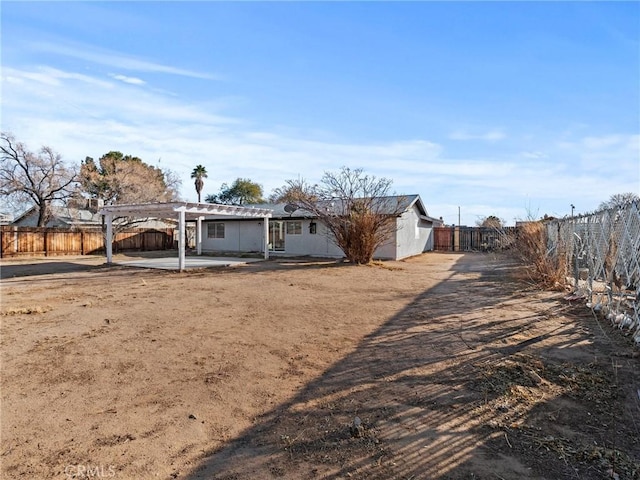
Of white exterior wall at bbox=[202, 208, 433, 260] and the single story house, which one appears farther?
the single story house

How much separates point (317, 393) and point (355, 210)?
42.1ft

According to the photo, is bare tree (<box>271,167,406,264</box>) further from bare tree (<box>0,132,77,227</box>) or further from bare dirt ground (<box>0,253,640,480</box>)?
bare tree (<box>0,132,77,227</box>)

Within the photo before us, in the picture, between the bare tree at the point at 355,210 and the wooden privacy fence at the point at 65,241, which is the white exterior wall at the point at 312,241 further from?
the wooden privacy fence at the point at 65,241

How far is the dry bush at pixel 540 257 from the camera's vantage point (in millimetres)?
10055

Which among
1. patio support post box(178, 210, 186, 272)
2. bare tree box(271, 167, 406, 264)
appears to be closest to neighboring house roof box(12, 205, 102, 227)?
patio support post box(178, 210, 186, 272)

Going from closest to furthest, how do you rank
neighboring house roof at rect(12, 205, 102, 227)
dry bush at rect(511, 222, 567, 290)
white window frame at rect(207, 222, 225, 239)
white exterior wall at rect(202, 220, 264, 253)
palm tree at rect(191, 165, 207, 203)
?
1. dry bush at rect(511, 222, 567, 290)
2. white exterior wall at rect(202, 220, 264, 253)
3. white window frame at rect(207, 222, 225, 239)
4. neighboring house roof at rect(12, 205, 102, 227)
5. palm tree at rect(191, 165, 207, 203)

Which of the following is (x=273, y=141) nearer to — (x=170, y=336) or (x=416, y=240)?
(x=416, y=240)

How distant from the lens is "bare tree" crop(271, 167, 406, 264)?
→ 1608 centimetres

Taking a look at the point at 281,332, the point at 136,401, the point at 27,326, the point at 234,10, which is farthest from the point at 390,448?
the point at 234,10

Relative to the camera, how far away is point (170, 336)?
18.8ft

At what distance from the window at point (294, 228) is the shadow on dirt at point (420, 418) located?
16.5 meters

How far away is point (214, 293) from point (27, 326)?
403 cm

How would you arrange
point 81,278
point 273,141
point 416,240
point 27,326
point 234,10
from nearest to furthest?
point 27,326, point 234,10, point 81,278, point 273,141, point 416,240

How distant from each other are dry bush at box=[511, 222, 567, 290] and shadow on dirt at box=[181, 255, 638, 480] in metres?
4.92
